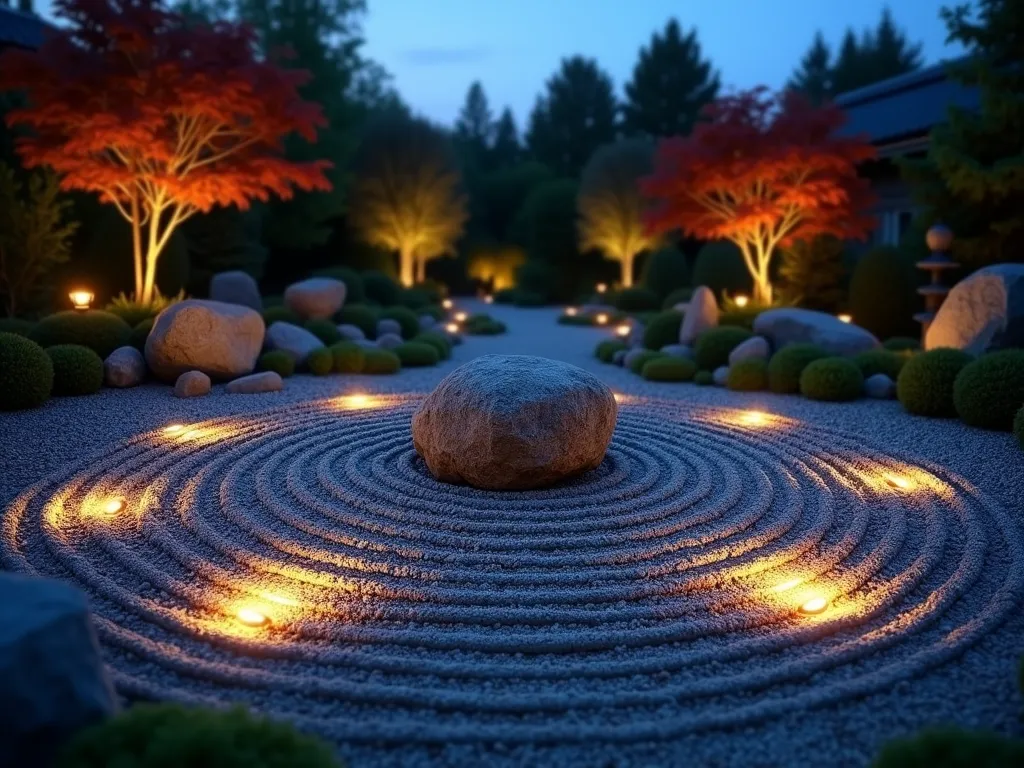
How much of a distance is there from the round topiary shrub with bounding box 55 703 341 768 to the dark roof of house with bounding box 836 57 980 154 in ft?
50.6

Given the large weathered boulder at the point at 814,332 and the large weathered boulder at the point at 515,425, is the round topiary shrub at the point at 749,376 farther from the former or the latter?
the large weathered boulder at the point at 515,425

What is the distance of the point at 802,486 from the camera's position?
605 centimetres

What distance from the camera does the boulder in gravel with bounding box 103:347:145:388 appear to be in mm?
9547

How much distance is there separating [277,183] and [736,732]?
11368 millimetres

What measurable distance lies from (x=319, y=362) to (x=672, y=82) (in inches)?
1237

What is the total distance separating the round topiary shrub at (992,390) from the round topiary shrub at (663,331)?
5.85 m

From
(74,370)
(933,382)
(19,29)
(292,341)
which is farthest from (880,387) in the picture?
(19,29)

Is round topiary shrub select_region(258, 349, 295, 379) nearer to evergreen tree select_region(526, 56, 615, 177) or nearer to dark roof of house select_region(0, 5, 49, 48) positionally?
dark roof of house select_region(0, 5, 49, 48)

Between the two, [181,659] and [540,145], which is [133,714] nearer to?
[181,659]

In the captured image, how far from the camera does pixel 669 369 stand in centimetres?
1143

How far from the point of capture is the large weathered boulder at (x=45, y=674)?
2242 millimetres

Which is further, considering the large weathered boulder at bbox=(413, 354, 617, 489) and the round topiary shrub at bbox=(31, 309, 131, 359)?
the round topiary shrub at bbox=(31, 309, 131, 359)

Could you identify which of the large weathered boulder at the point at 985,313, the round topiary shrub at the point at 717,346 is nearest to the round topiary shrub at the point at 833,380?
the large weathered boulder at the point at 985,313

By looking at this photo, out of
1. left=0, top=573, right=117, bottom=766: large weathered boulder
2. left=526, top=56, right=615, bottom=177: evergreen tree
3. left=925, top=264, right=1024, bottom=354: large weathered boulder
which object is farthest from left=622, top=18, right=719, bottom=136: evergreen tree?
left=0, top=573, right=117, bottom=766: large weathered boulder
